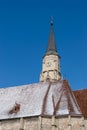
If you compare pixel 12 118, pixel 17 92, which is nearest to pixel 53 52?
pixel 17 92

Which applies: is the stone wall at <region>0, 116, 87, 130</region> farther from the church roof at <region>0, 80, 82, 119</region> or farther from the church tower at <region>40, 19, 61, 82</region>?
the church tower at <region>40, 19, 61, 82</region>

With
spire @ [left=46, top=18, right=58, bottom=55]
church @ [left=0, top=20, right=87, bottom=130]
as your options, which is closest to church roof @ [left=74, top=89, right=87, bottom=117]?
church @ [left=0, top=20, right=87, bottom=130]

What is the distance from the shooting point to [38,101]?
1516 inches

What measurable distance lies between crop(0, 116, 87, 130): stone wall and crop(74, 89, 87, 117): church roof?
63.6 inches

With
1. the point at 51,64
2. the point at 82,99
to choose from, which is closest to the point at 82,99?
the point at 82,99

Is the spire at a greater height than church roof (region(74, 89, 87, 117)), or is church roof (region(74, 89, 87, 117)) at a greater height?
the spire

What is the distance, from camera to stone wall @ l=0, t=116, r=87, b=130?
35125 millimetres

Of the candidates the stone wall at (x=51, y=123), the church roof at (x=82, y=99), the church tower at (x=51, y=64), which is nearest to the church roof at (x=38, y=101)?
the stone wall at (x=51, y=123)

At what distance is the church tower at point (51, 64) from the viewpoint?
242 ft

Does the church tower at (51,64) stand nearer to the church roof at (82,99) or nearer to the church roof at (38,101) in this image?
the church roof at (38,101)

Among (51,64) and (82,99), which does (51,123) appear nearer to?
(82,99)

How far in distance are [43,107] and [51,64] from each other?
38.7 m

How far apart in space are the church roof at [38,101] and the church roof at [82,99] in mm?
678

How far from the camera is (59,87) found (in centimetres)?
3978
